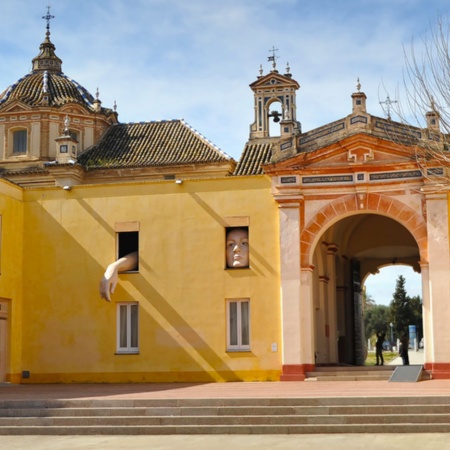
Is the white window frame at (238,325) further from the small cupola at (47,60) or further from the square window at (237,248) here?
the small cupola at (47,60)

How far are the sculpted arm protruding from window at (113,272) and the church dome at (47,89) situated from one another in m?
22.1

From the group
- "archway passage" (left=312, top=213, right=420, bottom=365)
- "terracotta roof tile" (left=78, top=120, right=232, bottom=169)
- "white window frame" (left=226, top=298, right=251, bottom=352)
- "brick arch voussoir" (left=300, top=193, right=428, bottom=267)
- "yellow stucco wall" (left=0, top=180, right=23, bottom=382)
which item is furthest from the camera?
"terracotta roof tile" (left=78, top=120, right=232, bottom=169)

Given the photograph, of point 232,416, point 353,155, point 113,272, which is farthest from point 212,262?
point 232,416

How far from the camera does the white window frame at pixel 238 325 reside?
83.5 ft

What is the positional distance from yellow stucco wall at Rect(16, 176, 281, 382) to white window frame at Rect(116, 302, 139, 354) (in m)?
0.23

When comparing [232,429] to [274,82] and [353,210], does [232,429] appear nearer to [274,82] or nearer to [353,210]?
[353,210]

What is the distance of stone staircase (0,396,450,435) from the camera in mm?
16062

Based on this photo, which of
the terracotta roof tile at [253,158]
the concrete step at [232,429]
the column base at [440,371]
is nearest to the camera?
the concrete step at [232,429]

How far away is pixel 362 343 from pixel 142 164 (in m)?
17.2

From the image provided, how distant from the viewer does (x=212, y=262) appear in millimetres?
25734

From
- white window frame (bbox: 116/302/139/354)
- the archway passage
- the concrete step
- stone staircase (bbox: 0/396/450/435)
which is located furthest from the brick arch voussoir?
the concrete step

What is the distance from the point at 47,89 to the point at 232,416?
112 ft

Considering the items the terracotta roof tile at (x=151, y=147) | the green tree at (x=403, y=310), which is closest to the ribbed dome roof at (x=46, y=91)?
the terracotta roof tile at (x=151, y=147)

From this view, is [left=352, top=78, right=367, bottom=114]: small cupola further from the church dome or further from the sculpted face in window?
the church dome
